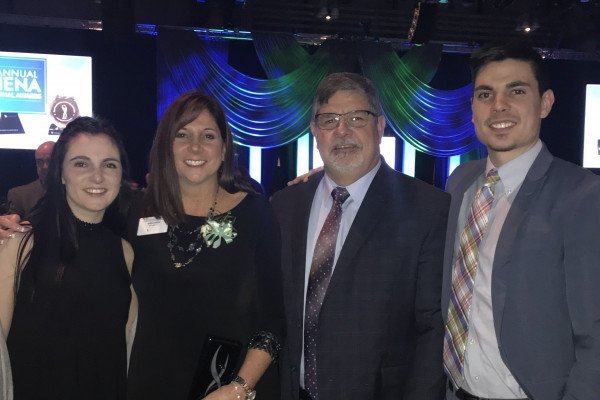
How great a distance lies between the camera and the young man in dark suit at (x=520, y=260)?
5.27 feet

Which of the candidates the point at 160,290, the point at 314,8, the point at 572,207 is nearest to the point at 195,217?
the point at 160,290

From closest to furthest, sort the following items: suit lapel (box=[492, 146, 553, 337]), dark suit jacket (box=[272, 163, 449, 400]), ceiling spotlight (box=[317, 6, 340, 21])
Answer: suit lapel (box=[492, 146, 553, 337]), dark suit jacket (box=[272, 163, 449, 400]), ceiling spotlight (box=[317, 6, 340, 21])

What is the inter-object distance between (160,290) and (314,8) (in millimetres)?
6559

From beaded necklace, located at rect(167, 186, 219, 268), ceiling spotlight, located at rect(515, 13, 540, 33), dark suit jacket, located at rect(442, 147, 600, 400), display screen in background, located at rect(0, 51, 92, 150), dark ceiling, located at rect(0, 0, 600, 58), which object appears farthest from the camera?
ceiling spotlight, located at rect(515, 13, 540, 33)

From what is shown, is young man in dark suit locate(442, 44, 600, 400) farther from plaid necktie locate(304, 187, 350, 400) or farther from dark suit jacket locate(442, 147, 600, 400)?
plaid necktie locate(304, 187, 350, 400)

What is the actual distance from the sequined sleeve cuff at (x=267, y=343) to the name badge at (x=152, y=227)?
0.57 meters

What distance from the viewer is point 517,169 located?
1893mm

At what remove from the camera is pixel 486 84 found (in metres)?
1.99

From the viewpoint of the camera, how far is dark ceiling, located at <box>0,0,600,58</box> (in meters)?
7.32

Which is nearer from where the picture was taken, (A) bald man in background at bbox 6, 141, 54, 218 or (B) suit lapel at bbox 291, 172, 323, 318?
(B) suit lapel at bbox 291, 172, 323, 318

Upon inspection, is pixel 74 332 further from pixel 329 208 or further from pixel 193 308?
pixel 329 208

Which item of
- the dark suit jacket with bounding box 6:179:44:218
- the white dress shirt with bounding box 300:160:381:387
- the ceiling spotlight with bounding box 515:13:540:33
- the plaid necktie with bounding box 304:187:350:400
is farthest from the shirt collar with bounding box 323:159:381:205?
the ceiling spotlight with bounding box 515:13:540:33

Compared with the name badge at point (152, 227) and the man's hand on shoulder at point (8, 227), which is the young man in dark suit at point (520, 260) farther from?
the man's hand on shoulder at point (8, 227)

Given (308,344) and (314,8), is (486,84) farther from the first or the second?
(314,8)
